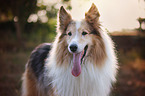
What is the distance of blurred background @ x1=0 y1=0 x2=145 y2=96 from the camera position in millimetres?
4457

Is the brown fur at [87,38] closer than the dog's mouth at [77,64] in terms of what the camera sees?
No

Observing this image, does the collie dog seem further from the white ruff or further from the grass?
the grass

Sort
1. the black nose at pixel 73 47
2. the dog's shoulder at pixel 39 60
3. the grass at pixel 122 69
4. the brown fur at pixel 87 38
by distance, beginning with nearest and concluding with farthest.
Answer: the black nose at pixel 73 47
the brown fur at pixel 87 38
the dog's shoulder at pixel 39 60
the grass at pixel 122 69

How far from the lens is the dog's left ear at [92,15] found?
3.21 m

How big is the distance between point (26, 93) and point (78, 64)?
1804 mm

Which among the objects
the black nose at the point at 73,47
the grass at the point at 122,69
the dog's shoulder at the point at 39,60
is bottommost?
the grass at the point at 122,69

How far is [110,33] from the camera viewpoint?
4715 millimetres

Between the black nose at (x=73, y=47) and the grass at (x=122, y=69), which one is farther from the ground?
the black nose at (x=73, y=47)

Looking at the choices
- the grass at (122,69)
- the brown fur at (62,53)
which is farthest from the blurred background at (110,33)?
the brown fur at (62,53)

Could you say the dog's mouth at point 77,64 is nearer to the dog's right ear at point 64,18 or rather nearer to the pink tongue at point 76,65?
the pink tongue at point 76,65

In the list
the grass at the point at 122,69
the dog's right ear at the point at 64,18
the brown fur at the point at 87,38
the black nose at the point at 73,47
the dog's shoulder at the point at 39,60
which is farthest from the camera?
the grass at the point at 122,69

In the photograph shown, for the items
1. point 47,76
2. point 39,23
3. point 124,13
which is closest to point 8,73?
point 47,76

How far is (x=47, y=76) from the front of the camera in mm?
3379

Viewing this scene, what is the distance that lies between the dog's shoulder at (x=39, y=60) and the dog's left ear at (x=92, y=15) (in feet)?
4.54
